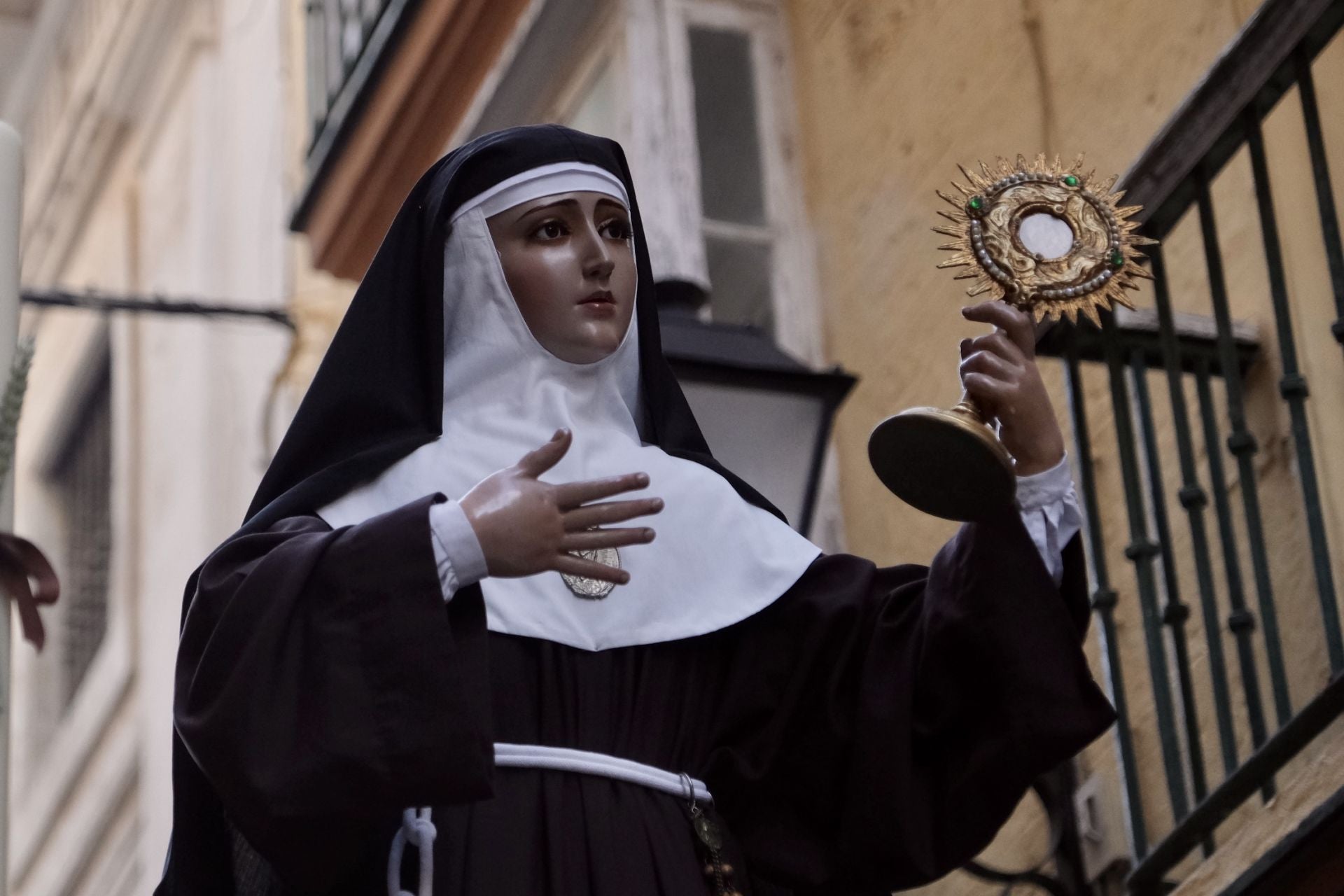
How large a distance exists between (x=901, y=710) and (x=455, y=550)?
690mm

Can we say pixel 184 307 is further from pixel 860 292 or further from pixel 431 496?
pixel 431 496

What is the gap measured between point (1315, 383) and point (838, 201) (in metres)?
1.91

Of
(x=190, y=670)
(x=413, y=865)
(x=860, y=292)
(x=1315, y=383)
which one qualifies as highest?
(x=860, y=292)

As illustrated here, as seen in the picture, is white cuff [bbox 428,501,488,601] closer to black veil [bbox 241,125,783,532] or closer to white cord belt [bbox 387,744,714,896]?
white cord belt [bbox 387,744,714,896]

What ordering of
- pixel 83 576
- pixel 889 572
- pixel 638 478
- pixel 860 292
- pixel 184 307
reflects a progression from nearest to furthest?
pixel 638 478 → pixel 889 572 → pixel 860 292 → pixel 184 307 → pixel 83 576

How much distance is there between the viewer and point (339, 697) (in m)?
3.23

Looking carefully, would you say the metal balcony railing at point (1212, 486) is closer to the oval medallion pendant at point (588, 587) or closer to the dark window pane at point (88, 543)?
the oval medallion pendant at point (588, 587)

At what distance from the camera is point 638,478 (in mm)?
3182

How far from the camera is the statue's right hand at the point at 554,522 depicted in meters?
3.21

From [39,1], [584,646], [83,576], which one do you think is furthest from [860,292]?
[39,1]

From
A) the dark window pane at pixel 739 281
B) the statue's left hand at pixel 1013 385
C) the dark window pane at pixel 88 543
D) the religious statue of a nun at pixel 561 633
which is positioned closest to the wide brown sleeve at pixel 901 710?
the religious statue of a nun at pixel 561 633

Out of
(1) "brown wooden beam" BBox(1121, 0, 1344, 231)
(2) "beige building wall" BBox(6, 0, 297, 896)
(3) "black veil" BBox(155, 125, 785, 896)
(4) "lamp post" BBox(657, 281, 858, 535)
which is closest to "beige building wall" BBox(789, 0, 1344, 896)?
(1) "brown wooden beam" BBox(1121, 0, 1344, 231)

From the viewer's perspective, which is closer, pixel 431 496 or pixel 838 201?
pixel 431 496

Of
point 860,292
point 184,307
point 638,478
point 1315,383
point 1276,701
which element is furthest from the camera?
point 184,307
